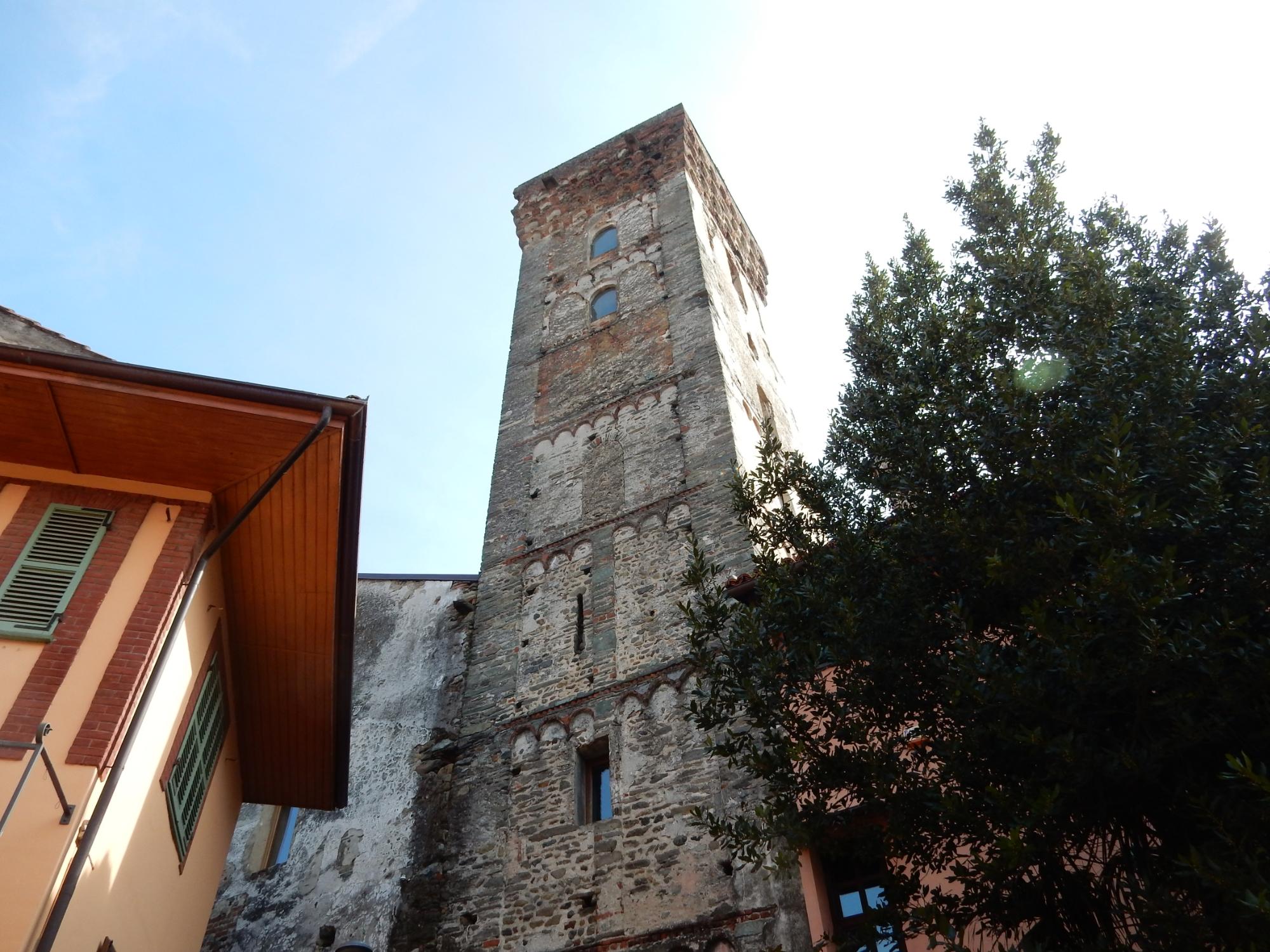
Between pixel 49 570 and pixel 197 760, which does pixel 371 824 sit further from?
pixel 49 570

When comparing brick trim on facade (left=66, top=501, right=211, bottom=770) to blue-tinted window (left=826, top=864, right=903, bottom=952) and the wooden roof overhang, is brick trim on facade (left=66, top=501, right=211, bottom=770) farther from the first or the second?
blue-tinted window (left=826, top=864, right=903, bottom=952)

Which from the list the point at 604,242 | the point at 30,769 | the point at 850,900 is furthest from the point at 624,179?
the point at 30,769

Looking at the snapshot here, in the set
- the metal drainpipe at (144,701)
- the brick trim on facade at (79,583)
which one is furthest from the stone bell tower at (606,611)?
the brick trim on facade at (79,583)

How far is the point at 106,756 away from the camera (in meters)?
5.37

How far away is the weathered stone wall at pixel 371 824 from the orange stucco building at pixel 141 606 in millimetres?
2984

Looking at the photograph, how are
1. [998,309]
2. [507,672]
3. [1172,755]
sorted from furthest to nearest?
1. [507,672]
2. [998,309]
3. [1172,755]

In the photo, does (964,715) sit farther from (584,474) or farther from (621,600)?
(584,474)

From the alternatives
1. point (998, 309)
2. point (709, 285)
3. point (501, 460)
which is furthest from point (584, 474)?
point (998, 309)

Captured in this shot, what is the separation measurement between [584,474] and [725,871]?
24.1 feet

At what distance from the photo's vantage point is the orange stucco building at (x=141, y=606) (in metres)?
5.27

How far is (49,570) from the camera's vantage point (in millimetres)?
6082

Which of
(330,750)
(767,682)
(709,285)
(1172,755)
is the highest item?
(709,285)

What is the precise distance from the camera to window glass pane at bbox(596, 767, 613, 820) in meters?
10.6

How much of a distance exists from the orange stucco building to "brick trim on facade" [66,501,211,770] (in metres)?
0.01
